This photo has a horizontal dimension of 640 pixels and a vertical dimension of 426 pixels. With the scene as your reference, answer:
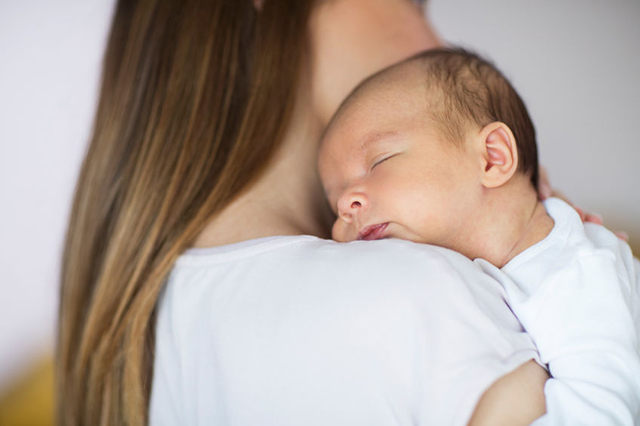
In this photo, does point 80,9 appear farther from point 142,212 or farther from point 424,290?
point 424,290

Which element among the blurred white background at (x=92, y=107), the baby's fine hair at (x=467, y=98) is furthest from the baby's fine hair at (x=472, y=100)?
the blurred white background at (x=92, y=107)

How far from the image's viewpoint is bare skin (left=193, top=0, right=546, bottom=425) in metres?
0.76

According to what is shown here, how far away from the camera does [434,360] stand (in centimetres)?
53

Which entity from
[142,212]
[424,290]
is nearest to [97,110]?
[142,212]

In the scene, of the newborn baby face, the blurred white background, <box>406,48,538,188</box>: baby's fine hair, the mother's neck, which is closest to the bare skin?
the mother's neck

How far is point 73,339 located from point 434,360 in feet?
2.21

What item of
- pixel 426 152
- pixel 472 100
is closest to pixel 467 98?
pixel 472 100

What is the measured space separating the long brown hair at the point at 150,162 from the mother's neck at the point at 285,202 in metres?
0.02

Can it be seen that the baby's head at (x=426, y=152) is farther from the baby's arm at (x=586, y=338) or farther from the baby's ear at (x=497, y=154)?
the baby's arm at (x=586, y=338)

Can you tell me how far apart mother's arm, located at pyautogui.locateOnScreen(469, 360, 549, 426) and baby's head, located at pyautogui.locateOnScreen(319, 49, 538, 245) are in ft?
0.79

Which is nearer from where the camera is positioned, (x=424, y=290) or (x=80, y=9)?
(x=424, y=290)

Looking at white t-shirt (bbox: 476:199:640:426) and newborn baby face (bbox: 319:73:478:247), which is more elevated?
newborn baby face (bbox: 319:73:478:247)

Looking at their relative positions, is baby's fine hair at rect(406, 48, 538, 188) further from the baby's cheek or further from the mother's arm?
the mother's arm

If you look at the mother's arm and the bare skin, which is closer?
the mother's arm
